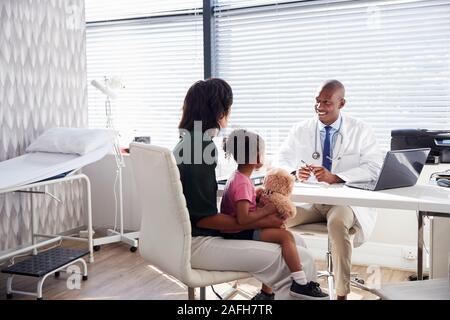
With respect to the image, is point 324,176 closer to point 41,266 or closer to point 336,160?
point 336,160

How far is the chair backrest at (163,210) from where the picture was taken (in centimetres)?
164

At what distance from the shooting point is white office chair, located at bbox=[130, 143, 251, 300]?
5.39 ft

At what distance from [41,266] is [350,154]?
191 centimetres

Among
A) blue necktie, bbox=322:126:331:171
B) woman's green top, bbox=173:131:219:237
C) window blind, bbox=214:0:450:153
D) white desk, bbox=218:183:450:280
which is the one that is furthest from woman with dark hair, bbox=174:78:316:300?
window blind, bbox=214:0:450:153

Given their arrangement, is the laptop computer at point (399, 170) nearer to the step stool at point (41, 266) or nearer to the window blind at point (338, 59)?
the window blind at point (338, 59)

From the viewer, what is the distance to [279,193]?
1.83 m

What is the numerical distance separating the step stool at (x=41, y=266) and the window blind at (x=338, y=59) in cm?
168

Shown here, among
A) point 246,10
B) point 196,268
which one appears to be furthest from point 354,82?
point 196,268

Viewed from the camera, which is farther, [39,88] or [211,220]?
[39,88]

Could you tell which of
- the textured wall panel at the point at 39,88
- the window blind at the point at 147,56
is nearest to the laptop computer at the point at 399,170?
the window blind at the point at 147,56

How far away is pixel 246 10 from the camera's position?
3.64 meters

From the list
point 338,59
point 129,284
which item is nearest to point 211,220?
point 129,284

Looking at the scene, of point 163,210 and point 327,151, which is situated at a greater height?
point 327,151

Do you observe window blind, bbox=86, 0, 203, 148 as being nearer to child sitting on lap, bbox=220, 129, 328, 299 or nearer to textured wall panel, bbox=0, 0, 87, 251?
textured wall panel, bbox=0, 0, 87, 251
